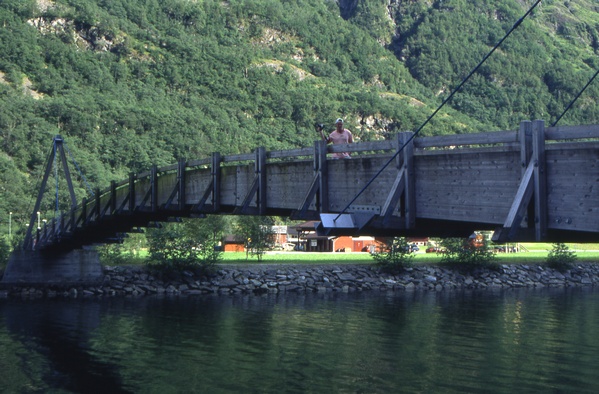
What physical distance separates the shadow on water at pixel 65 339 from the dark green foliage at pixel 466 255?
30651mm

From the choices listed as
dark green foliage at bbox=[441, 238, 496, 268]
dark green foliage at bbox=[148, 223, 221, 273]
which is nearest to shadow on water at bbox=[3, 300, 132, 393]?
dark green foliage at bbox=[148, 223, 221, 273]

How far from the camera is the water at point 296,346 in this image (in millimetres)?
23875

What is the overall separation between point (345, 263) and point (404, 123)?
443 feet

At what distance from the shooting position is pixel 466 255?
6588cm

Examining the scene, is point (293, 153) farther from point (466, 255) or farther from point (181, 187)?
point (466, 255)

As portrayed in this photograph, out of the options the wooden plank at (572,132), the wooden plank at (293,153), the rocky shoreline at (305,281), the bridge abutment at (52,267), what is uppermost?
the wooden plank at (293,153)

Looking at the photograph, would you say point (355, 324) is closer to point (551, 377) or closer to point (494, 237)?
point (551, 377)

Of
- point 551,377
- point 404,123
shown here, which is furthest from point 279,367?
point 404,123

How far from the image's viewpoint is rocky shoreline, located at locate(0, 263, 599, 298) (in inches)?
2001

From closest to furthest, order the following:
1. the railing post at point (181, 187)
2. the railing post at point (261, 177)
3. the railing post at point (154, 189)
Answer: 1. the railing post at point (261, 177)
2. the railing post at point (181, 187)
3. the railing post at point (154, 189)

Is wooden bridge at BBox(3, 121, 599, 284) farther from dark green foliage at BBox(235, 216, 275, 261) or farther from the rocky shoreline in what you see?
dark green foliage at BBox(235, 216, 275, 261)

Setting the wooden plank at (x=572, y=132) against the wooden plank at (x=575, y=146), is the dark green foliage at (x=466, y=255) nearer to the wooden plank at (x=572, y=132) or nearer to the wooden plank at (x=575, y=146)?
the wooden plank at (x=575, y=146)

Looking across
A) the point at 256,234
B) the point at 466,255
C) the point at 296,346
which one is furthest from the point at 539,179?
the point at 256,234

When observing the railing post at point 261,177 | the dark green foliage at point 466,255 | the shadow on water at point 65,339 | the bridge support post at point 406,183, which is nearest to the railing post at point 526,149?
the bridge support post at point 406,183
